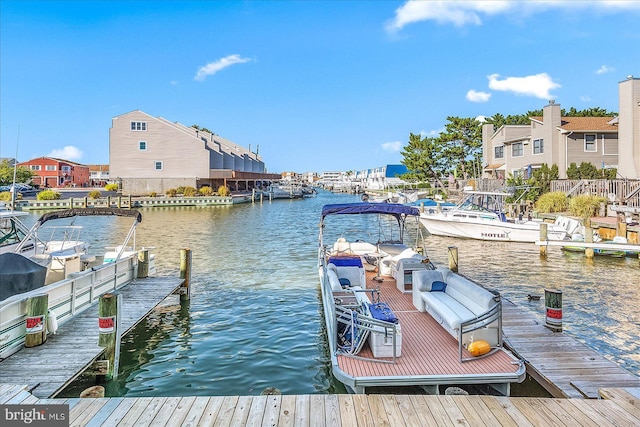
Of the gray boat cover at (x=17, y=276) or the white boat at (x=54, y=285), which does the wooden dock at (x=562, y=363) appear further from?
the gray boat cover at (x=17, y=276)

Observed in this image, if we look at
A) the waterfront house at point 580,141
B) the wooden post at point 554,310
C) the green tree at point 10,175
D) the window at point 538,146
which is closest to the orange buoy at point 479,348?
the wooden post at point 554,310

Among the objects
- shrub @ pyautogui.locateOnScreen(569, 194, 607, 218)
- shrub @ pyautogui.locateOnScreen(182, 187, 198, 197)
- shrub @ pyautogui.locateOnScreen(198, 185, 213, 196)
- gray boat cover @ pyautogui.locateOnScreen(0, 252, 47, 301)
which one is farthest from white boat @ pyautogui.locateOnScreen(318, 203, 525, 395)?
shrub @ pyautogui.locateOnScreen(198, 185, 213, 196)

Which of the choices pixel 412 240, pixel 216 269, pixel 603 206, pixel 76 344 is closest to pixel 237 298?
pixel 216 269

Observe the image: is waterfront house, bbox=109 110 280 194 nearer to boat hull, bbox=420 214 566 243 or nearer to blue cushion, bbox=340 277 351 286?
boat hull, bbox=420 214 566 243

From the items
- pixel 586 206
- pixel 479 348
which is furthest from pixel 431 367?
pixel 586 206

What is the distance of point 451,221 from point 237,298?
61.8 ft

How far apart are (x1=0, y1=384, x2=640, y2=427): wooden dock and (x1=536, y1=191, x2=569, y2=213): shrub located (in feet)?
97.5

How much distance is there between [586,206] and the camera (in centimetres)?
2812

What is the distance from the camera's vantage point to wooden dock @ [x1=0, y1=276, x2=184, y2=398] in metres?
6.86

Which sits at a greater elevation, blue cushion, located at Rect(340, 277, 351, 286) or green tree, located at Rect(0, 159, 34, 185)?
green tree, located at Rect(0, 159, 34, 185)

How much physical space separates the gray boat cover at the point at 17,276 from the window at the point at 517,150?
4693cm

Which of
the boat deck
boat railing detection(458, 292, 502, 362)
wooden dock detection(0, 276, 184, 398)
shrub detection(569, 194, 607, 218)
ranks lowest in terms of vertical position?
wooden dock detection(0, 276, 184, 398)

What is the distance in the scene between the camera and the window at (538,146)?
42922 mm

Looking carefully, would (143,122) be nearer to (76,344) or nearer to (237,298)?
(237,298)
